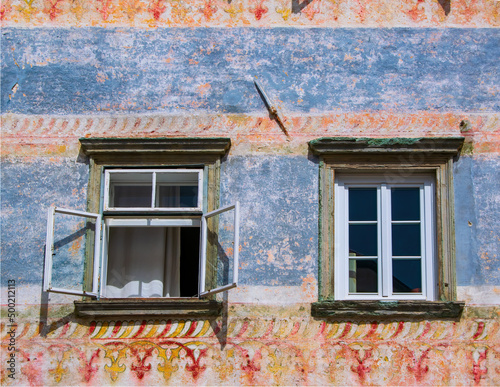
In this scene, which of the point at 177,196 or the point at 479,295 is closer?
the point at 479,295

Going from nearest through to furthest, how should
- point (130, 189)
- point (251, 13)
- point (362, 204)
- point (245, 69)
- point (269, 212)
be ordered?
point (269, 212), point (362, 204), point (130, 189), point (245, 69), point (251, 13)

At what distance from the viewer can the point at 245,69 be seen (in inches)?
420

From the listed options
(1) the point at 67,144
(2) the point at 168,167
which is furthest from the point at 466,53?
(1) the point at 67,144

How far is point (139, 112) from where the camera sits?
10.6 m

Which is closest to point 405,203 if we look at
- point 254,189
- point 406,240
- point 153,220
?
point 406,240

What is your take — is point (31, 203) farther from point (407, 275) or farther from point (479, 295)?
point (479, 295)

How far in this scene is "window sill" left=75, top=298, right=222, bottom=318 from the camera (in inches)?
389

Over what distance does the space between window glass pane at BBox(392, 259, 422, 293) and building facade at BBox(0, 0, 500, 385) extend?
0.05 ft

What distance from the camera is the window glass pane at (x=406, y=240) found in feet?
33.5

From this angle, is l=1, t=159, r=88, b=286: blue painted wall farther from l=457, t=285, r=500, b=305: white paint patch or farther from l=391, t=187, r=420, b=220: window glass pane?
l=457, t=285, r=500, b=305: white paint patch

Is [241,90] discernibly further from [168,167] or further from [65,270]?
[65,270]

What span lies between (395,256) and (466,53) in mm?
2200

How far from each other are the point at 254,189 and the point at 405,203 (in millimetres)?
1468

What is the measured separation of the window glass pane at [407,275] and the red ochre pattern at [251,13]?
243 cm
